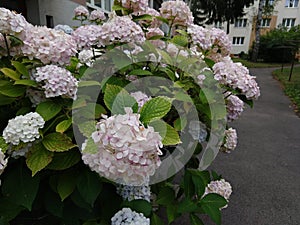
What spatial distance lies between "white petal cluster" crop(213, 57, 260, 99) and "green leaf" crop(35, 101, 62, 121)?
784mm

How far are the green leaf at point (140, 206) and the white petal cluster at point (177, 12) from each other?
1148mm

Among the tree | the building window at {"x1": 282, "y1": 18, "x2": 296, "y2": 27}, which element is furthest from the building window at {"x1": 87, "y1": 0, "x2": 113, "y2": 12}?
the building window at {"x1": 282, "y1": 18, "x2": 296, "y2": 27}

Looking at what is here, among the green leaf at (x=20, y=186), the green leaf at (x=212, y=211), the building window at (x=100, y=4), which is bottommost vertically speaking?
the green leaf at (x=212, y=211)

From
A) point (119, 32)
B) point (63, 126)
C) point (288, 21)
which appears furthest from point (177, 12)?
point (288, 21)

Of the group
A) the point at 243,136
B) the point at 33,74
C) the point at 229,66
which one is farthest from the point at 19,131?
the point at 243,136

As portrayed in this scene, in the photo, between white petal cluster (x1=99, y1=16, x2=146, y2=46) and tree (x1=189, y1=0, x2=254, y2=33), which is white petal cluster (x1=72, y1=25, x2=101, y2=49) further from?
tree (x1=189, y1=0, x2=254, y2=33)

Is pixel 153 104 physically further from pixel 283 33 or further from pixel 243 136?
pixel 283 33

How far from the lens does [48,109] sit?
1025 mm

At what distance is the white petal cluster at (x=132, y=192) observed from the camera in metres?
1.19

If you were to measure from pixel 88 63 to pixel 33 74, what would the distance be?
0.32 m

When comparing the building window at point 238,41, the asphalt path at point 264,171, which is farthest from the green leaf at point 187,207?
the building window at point 238,41

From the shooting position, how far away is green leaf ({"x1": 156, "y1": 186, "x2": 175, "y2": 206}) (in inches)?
52.7

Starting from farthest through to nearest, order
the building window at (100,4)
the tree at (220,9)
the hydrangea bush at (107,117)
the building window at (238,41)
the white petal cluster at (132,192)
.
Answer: the building window at (238,41) → the tree at (220,9) → the building window at (100,4) → the white petal cluster at (132,192) → the hydrangea bush at (107,117)

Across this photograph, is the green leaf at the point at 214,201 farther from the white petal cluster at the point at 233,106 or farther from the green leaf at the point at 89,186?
the green leaf at the point at 89,186
